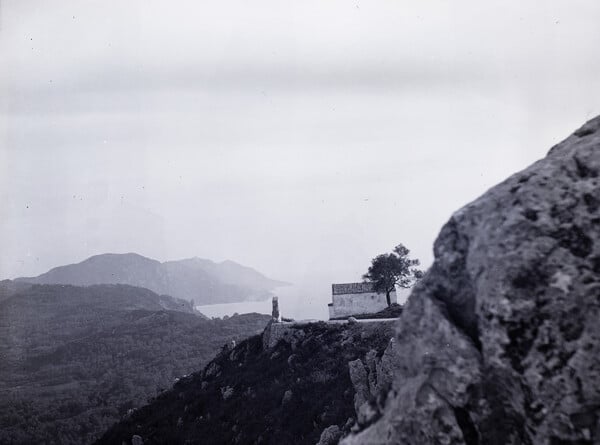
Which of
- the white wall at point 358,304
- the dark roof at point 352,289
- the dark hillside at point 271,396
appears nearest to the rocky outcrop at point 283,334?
the dark hillside at point 271,396

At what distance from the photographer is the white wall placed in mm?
63125

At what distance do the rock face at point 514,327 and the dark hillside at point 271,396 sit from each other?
64.8ft

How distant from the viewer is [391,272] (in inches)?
2318

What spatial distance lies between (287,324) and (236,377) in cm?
727

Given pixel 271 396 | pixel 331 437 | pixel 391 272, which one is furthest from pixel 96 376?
pixel 331 437

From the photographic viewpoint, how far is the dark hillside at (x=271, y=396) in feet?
92.9

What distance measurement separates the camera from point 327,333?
39938mm

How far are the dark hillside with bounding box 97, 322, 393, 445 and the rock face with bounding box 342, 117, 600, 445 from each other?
64.8ft

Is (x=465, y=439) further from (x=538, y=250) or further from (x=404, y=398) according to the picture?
(x=538, y=250)

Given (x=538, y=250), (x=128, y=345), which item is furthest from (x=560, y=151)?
(x=128, y=345)

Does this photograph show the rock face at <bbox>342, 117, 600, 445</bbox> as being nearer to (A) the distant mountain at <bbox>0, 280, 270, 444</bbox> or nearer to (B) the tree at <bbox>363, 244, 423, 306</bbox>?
(B) the tree at <bbox>363, 244, 423, 306</bbox>

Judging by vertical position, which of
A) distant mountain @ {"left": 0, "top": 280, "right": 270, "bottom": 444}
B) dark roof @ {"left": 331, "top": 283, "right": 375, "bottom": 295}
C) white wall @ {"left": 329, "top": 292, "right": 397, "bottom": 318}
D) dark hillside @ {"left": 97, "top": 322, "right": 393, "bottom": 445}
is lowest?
distant mountain @ {"left": 0, "top": 280, "right": 270, "bottom": 444}

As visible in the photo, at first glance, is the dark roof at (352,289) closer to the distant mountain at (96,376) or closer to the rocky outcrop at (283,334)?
the rocky outcrop at (283,334)

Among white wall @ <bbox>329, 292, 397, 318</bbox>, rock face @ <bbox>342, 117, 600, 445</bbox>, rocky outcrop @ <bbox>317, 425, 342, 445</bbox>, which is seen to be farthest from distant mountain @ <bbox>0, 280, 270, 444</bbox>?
rock face @ <bbox>342, 117, 600, 445</bbox>
